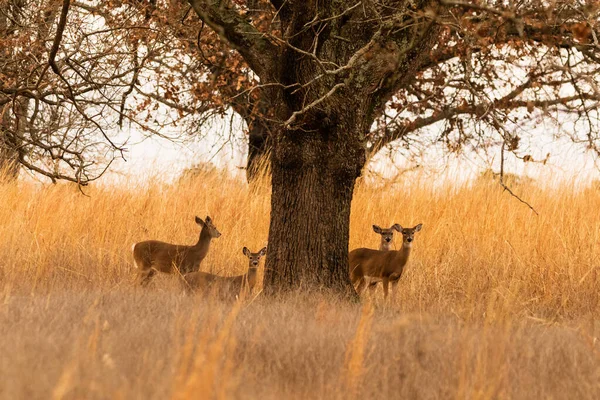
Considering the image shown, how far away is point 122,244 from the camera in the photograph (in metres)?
10.8

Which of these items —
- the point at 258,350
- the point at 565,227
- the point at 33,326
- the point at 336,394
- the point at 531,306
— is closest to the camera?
the point at 336,394

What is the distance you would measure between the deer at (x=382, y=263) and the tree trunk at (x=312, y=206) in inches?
33.8

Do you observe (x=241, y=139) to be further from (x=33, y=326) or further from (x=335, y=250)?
(x=33, y=326)

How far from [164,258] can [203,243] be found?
504 mm

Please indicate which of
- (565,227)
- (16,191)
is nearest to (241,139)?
(16,191)

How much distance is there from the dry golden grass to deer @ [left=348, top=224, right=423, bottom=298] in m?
0.29

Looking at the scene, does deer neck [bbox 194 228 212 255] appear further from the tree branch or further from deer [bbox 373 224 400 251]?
the tree branch

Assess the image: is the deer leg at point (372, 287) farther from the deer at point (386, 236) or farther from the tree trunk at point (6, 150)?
the tree trunk at point (6, 150)

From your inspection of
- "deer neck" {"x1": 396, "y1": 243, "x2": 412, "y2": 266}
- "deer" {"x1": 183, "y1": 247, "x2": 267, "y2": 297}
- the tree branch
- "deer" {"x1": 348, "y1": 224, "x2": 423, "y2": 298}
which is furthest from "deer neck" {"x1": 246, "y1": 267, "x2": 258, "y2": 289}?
the tree branch

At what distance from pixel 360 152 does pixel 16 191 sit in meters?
7.12

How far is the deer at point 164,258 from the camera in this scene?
29.7 ft

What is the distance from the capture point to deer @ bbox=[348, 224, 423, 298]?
351 inches

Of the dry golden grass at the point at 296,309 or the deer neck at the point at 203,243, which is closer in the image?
the dry golden grass at the point at 296,309

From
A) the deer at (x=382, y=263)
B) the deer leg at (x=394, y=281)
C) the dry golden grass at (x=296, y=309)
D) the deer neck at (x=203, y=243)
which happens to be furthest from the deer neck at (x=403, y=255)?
the deer neck at (x=203, y=243)
